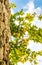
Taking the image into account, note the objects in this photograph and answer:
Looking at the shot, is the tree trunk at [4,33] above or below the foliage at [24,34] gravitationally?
below

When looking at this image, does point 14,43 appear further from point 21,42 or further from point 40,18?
point 40,18

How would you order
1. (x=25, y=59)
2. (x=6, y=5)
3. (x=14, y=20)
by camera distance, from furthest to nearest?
(x=14, y=20), (x=25, y=59), (x=6, y=5)

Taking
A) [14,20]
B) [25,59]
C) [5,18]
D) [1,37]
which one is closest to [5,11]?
[5,18]

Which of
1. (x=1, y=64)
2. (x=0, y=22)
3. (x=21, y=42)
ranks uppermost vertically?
(x=21, y=42)

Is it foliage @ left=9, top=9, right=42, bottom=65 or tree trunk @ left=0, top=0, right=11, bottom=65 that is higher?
foliage @ left=9, top=9, right=42, bottom=65

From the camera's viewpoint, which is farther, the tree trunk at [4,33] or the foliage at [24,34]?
the foliage at [24,34]

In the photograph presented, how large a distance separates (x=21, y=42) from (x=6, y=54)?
948 centimetres

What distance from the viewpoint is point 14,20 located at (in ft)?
53.5

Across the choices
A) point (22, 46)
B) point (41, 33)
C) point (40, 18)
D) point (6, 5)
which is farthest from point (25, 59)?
point (6, 5)

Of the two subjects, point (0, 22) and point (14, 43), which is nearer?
point (0, 22)

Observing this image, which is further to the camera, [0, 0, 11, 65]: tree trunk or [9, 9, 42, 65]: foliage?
[9, 9, 42, 65]: foliage

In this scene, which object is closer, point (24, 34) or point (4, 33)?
point (4, 33)

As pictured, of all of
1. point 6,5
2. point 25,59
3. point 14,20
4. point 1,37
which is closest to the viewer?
point 1,37

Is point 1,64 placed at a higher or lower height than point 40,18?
lower
